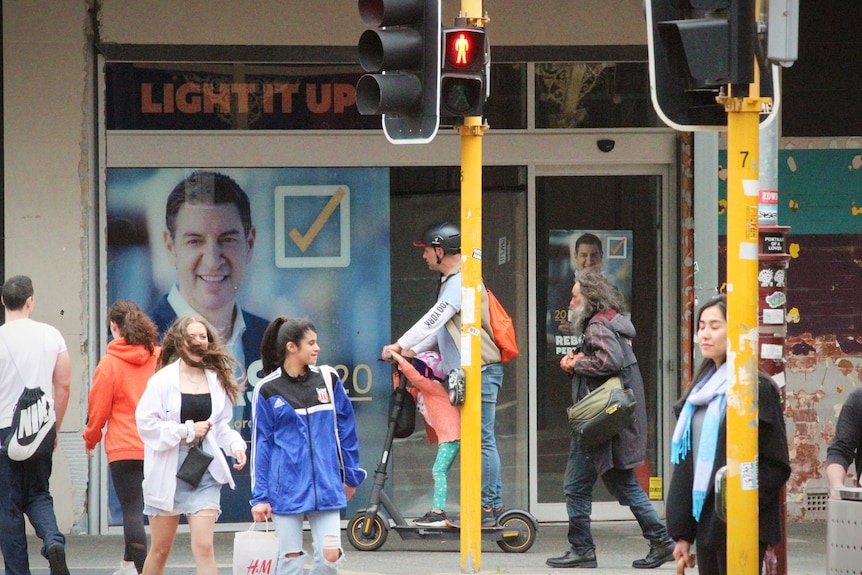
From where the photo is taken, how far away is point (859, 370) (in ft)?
34.4

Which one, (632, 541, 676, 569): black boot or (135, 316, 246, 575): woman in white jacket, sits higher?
(135, 316, 246, 575): woman in white jacket

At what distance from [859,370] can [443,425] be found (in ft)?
11.9

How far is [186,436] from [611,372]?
287 cm

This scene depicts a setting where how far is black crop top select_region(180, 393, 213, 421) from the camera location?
23.3 feet

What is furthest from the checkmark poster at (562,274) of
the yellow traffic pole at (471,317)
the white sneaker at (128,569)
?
the white sneaker at (128,569)

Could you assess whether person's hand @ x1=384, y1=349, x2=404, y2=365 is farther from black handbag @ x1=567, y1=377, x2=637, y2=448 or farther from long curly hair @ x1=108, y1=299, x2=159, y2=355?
long curly hair @ x1=108, y1=299, x2=159, y2=355

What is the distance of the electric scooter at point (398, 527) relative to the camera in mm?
9094

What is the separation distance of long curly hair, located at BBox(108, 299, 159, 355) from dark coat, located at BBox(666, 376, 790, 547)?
3813mm

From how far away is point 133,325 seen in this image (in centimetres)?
807

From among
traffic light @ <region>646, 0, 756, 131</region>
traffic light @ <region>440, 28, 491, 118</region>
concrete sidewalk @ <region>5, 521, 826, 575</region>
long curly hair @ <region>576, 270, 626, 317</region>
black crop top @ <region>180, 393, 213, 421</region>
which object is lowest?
concrete sidewalk @ <region>5, 521, 826, 575</region>

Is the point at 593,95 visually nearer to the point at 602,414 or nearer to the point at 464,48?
the point at 602,414

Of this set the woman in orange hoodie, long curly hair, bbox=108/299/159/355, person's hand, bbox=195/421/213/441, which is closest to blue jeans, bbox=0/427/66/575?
the woman in orange hoodie

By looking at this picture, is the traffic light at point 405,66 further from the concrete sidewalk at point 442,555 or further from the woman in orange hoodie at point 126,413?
the concrete sidewalk at point 442,555

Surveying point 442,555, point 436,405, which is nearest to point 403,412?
point 436,405
